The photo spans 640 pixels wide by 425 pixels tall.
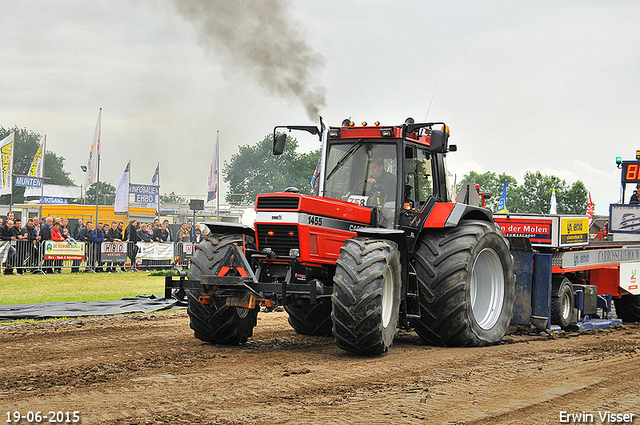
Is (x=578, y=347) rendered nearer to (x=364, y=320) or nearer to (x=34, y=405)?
(x=364, y=320)

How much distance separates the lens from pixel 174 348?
26.5 feet

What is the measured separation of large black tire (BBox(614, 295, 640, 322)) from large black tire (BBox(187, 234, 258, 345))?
8.27 m

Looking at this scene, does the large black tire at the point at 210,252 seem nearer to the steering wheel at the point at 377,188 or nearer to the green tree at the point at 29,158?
the steering wheel at the point at 377,188

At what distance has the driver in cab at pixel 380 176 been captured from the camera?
28.4ft

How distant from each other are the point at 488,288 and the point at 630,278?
4.83m

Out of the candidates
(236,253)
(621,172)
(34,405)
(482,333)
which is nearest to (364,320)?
(236,253)

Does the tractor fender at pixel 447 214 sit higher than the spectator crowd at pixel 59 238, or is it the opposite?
the tractor fender at pixel 447 214

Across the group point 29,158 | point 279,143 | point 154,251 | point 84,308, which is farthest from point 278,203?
point 29,158

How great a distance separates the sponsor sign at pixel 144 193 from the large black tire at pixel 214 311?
937 inches

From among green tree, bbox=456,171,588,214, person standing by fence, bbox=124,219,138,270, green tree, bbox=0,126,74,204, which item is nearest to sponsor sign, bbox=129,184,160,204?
person standing by fence, bbox=124,219,138,270

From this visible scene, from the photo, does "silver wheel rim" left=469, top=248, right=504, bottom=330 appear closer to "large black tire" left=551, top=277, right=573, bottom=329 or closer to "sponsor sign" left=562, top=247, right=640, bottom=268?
"large black tire" left=551, top=277, right=573, bottom=329

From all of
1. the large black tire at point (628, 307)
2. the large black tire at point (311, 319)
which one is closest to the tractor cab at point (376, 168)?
the large black tire at point (311, 319)

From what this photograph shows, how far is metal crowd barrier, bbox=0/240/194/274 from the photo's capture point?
20502 mm

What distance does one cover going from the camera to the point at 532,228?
11.0 m
